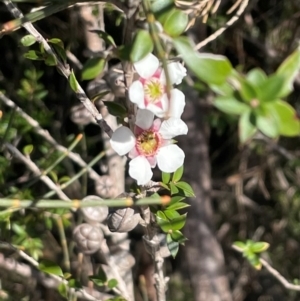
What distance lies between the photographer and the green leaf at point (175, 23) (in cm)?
38

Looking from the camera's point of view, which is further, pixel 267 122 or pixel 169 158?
pixel 169 158

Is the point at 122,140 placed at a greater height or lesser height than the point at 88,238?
greater

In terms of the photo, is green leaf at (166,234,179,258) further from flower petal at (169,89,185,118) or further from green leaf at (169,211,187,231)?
flower petal at (169,89,185,118)

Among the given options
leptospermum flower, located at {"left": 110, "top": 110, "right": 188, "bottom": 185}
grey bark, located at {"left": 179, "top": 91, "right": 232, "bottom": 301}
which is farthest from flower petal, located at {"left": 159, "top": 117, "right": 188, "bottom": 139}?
grey bark, located at {"left": 179, "top": 91, "right": 232, "bottom": 301}

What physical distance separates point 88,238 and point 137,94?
0.42 m

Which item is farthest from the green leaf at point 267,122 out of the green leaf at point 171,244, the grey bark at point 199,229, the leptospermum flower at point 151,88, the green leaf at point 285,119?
the grey bark at point 199,229

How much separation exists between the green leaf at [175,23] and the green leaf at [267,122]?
9cm

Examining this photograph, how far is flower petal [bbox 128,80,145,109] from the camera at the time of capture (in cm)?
45

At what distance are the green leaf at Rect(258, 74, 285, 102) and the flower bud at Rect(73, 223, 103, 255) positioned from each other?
0.52 metres

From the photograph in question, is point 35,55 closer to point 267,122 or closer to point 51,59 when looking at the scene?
point 51,59

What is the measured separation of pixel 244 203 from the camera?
1.49 m

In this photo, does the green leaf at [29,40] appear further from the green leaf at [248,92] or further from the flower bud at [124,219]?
the green leaf at [248,92]

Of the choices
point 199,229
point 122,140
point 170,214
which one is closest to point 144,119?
point 122,140

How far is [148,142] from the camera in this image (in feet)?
1.71
